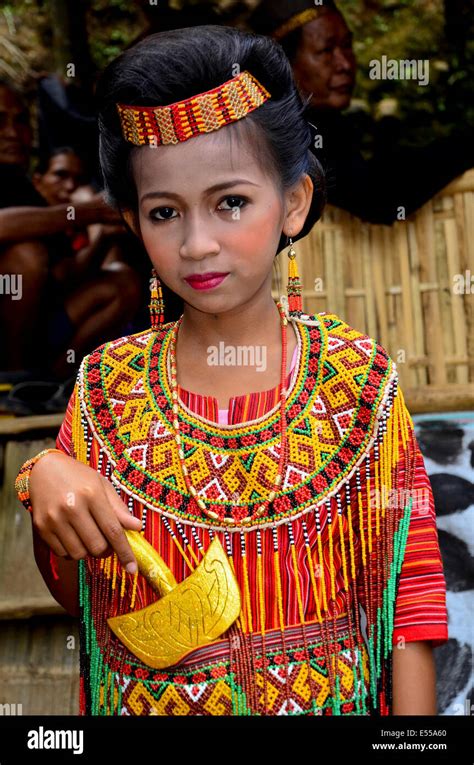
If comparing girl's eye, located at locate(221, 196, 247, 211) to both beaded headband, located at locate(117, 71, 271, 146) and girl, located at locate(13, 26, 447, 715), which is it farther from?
beaded headband, located at locate(117, 71, 271, 146)

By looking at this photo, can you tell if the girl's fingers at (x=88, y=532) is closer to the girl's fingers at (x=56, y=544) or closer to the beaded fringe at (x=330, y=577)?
the girl's fingers at (x=56, y=544)

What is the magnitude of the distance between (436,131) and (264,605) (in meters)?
3.01

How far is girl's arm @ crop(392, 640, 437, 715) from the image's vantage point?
1.74 meters

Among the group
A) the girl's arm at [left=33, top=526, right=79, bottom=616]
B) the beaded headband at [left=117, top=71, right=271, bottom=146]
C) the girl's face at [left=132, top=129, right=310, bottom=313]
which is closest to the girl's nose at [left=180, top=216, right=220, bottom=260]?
the girl's face at [left=132, top=129, right=310, bottom=313]

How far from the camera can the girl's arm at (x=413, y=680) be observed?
1736 mm

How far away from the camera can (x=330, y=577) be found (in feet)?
5.78

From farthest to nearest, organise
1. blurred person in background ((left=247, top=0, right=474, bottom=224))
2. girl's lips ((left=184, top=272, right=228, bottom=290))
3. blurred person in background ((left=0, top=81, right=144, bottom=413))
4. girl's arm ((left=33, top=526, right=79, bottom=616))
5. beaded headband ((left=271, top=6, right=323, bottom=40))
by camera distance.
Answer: blurred person in background ((left=0, top=81, right=144, bottom=413)) → beaded headband ((left=271, top=6, right=323, bottom=40)) → blurred person in background ((left=247, top=0, right=474, bottom=224)) → girl's arm ((left=33, top=526, right=79, bottom=616)) → girl's lips ((left=184, top=272, right=228, bottom=290))

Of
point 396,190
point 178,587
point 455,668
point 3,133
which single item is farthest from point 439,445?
point 3,133

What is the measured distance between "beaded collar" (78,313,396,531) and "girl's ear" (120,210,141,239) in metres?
0.25

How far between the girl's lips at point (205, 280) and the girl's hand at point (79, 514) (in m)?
0.37

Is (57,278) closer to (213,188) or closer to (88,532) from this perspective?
(213,188)

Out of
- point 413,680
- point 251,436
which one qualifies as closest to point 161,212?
point 251,436

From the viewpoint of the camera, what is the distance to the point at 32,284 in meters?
3.92

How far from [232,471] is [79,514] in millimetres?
318
